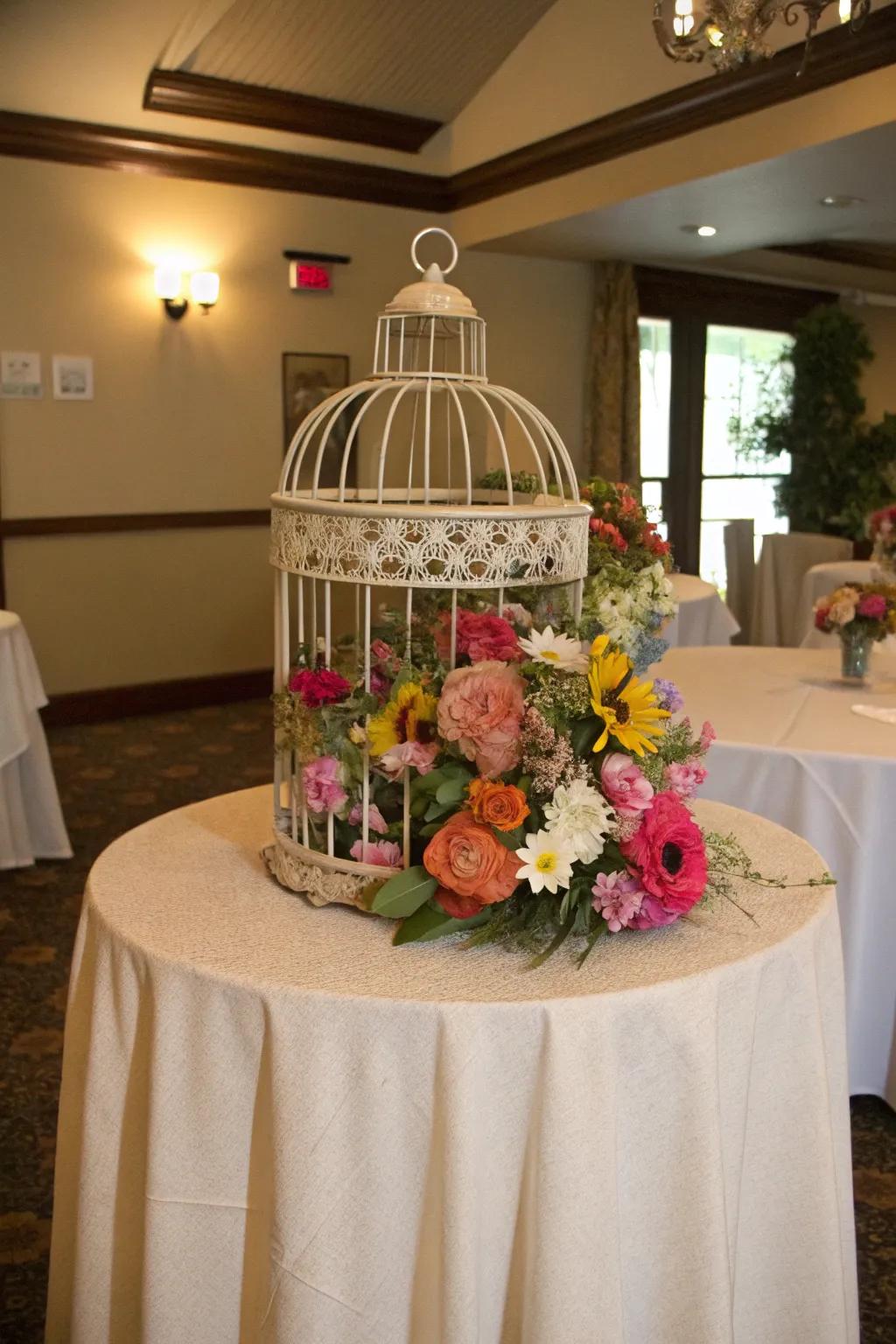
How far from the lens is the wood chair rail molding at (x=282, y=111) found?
623 cm

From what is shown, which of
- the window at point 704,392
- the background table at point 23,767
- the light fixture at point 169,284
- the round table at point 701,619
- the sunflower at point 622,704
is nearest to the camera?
the sunflower at point 622,704

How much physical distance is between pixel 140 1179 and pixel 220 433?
5.70 meters

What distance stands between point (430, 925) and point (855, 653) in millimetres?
2110

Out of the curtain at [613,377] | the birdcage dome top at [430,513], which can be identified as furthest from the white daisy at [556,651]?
the curtain at [613,377]

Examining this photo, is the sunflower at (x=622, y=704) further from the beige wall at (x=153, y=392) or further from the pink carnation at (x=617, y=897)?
the beige wall at (x=153, y=392)

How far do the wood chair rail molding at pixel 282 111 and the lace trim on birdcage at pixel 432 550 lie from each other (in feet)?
17.7

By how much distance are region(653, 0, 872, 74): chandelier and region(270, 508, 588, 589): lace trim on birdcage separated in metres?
2.26

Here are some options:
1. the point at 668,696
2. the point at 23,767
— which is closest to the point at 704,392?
the point at 23,767

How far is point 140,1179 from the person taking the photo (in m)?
1.57

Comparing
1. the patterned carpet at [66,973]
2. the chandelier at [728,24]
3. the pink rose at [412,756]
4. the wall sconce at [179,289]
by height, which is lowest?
the patterned carpet at [66,973]

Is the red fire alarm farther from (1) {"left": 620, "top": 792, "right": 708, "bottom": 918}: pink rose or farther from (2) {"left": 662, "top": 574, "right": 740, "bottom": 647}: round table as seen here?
(1) {"left": 620, "top": 792, "right": 708, "bottom": 918}: pink rose

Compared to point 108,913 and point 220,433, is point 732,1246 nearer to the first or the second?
point 108,913

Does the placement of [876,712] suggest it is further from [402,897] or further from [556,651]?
[402,897]

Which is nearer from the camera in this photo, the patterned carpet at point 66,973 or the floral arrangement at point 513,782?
the floral arrangement at point 513,782
